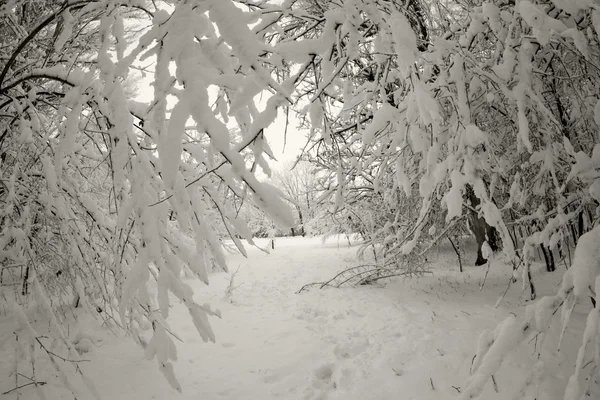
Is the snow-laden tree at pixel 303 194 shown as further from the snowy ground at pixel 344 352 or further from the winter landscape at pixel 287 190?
the snowy ground at pixel 344 352

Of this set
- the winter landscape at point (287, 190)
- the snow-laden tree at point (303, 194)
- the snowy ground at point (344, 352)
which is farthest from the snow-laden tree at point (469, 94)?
the snowy ground at point (344, 352)

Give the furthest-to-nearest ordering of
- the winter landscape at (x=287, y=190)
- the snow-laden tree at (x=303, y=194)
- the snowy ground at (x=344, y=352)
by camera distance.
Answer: the snowy ground at (x=344, y=352)
the snow-laden tree at (x=303, y=194)
the winter landscape at (x=287, y=190)

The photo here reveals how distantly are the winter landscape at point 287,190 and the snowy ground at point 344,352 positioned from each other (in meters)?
0.03

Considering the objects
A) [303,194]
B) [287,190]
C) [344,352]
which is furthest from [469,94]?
[303,194]

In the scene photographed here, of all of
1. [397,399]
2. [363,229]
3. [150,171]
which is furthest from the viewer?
[363,229]

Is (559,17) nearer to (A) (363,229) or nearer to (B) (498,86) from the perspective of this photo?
(B) (498,86)

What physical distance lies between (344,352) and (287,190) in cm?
205

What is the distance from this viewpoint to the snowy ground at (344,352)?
2771 millimetres

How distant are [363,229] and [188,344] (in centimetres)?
542

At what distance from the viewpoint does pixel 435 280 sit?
605 cm

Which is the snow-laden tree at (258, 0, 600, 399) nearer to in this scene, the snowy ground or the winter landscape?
the winter landscape

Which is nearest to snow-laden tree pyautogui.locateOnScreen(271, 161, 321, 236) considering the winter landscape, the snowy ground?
the winter landscape

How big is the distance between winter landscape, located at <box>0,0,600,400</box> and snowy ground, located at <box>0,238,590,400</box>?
31mm

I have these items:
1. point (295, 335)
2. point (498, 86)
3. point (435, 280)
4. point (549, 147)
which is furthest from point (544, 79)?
point (435, 280)
